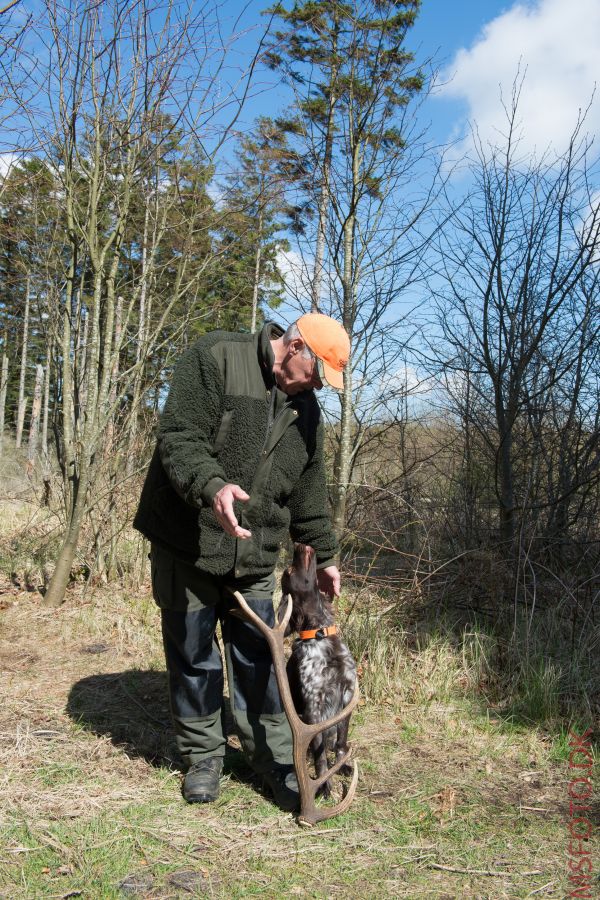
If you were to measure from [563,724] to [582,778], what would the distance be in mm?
538

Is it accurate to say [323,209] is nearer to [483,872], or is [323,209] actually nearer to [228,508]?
[228,508]

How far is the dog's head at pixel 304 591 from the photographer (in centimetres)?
361

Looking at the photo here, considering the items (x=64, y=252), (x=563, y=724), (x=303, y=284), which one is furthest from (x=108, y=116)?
(x=563, y=724)

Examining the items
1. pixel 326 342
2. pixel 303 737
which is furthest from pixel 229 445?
pixel 303 737

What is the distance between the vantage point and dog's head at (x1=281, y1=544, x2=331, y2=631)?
3.61 meters

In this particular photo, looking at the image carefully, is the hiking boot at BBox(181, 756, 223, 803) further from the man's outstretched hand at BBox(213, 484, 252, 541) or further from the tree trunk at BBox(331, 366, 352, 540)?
the tree trunk at BBox(331, 366, 352, 540)

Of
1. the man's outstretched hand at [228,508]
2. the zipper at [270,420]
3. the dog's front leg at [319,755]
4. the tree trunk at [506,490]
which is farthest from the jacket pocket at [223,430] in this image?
the tree trunk at [506,490]

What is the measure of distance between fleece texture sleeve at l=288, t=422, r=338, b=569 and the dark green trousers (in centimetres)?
42

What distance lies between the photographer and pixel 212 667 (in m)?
3.32

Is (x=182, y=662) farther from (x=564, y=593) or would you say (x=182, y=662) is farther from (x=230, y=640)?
(x=564, y=593)

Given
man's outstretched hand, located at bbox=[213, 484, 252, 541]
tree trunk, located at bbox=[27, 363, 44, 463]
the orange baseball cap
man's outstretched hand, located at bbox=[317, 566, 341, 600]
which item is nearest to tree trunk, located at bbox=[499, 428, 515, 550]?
man's outstretched hand, located at bbox=[317, 566, 341, 600]

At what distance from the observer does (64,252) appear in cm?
Answer: 691

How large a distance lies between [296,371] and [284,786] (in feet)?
6.32

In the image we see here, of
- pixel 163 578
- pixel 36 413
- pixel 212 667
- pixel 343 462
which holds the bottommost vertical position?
pixel 212 667
